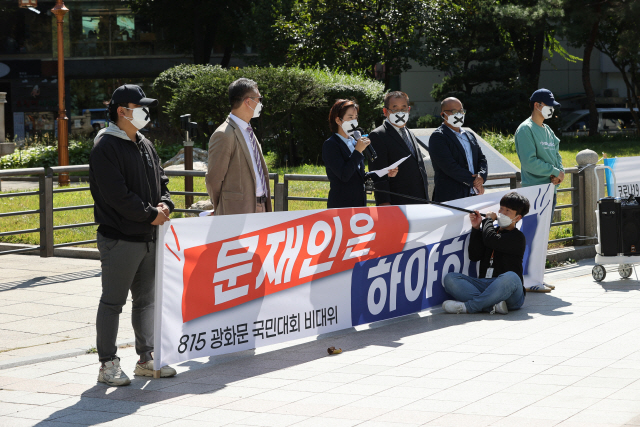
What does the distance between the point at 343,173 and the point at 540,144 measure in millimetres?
2930

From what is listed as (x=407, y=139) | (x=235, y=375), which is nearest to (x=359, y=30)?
(x=407, y=139)

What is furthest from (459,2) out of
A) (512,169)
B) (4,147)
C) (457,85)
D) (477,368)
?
(477,368)

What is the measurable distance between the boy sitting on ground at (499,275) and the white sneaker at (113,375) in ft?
10.8

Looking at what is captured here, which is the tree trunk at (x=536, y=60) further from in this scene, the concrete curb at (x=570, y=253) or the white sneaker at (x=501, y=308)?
the white sneaker at (x=501, y=308)

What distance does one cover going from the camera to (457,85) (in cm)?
3600

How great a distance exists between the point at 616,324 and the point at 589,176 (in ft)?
15.8

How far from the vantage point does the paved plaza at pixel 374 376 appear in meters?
4.63

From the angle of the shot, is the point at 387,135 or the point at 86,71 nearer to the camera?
the point at 387,135

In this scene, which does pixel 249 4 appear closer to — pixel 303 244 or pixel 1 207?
pixel 1 207

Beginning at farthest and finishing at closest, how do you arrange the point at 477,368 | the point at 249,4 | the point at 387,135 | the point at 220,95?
the point at 249,4 → the point at 220,95 → the point at 387,135 → the point at 477,368

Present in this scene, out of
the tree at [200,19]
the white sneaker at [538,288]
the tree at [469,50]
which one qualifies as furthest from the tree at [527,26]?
the white sneaker at [538,288]

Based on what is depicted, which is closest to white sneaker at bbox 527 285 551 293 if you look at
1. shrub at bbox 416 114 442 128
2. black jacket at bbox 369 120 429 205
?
black jacket at bbox 369 120 429 205

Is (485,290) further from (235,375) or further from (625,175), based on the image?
(625,175)

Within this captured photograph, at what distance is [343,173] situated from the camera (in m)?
7.11
